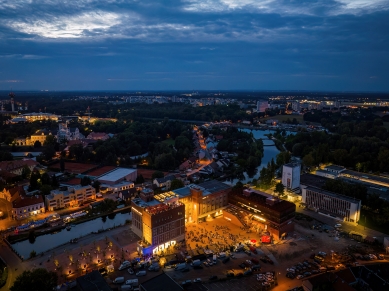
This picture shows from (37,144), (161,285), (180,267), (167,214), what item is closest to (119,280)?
(161,285)

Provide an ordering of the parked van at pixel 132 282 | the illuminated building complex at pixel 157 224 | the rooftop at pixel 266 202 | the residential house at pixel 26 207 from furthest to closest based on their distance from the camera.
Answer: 1. the residential house at pixel 26 207
2. the rooftop at pixel 266 202
3. the illuminated building complex at pixel 157 224
4. the parked van at pixel 132 282

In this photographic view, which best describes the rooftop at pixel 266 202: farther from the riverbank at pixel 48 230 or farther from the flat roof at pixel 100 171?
the flat roof at pixel 100 171

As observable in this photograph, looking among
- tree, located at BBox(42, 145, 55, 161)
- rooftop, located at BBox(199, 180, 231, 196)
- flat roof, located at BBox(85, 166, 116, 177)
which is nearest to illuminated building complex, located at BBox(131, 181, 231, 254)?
rooftop, located at BBox(199, 180, 231, 196)

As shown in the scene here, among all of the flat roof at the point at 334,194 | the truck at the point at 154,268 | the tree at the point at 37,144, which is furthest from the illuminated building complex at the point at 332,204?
the tree at the point at 37,144

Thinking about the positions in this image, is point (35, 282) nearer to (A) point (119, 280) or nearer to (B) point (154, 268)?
(A) point (119, 280)

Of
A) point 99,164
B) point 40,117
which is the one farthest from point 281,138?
point 40,117

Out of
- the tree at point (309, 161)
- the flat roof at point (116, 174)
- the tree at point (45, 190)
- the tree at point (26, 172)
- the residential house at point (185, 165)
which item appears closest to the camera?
the tree at point (45, 190)

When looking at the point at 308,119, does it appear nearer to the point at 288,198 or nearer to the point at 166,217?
the point at 288,198
